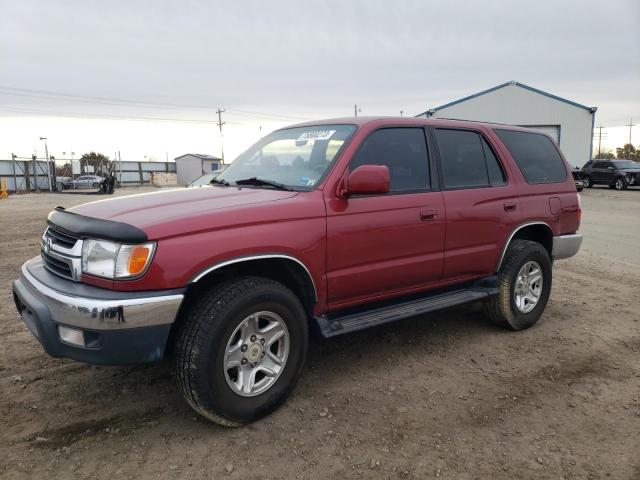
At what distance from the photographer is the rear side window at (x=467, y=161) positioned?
418 cm

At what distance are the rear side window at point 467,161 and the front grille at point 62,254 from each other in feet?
9.05

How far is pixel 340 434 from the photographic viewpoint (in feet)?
9.80

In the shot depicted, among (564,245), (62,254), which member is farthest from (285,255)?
(564,245)

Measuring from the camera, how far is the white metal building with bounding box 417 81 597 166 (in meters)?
31.6

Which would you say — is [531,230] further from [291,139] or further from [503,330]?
[291,139]

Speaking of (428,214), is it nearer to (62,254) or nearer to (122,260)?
(122,260)

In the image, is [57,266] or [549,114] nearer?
[57,266]

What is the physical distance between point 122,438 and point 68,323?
775 mm

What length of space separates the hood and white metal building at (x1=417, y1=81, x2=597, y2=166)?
3086cm

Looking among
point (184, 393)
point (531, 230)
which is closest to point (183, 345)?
point (184, 393)

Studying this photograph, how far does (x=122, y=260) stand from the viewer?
267cm

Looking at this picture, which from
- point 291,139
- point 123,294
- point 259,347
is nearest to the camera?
point 123,294

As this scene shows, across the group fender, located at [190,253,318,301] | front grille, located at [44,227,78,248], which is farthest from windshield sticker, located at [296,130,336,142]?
front grille, located at [44,227,78,248]

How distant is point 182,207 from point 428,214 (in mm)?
1853
